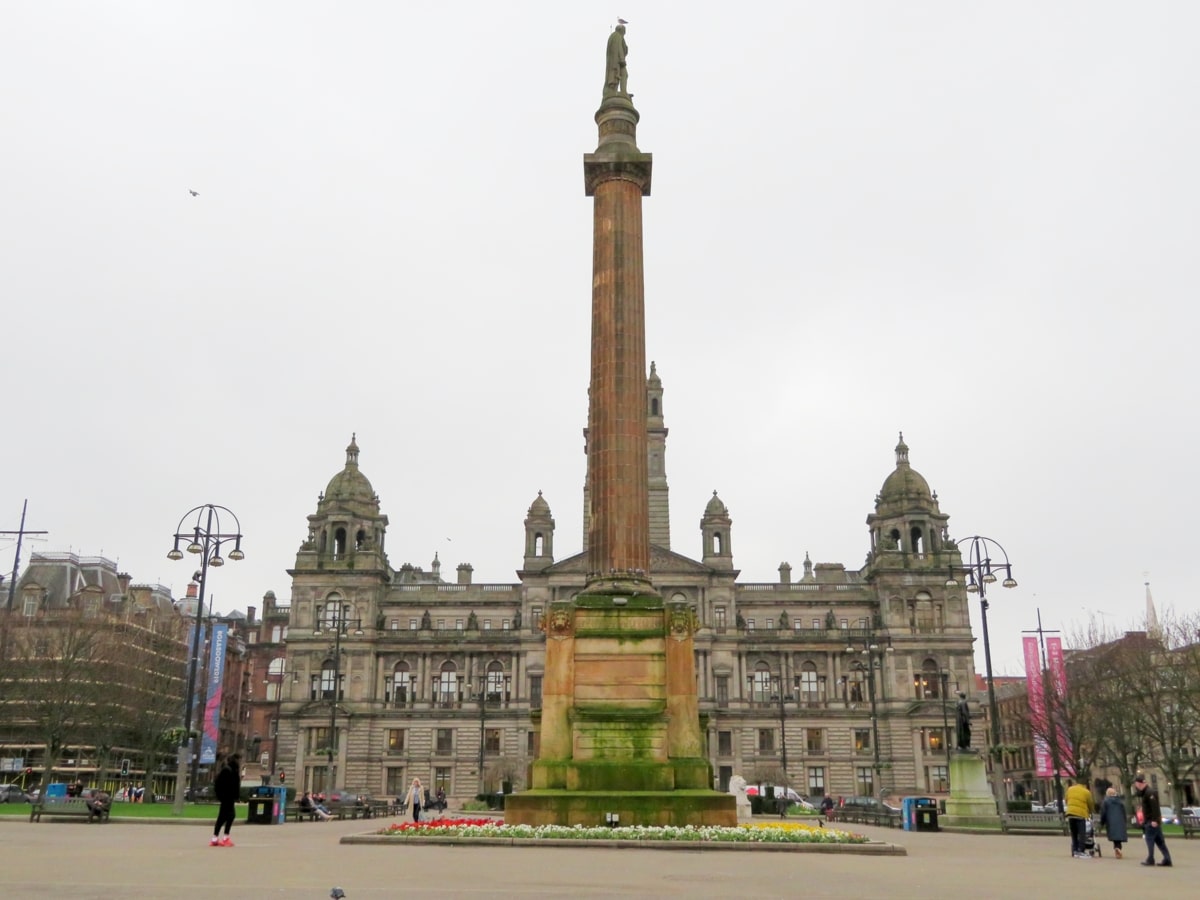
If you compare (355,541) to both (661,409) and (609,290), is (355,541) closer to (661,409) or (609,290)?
(661,409)

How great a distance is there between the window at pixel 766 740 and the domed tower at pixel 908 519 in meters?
18.9

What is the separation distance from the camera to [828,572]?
4294 inches

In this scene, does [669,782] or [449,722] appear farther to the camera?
[449,722]

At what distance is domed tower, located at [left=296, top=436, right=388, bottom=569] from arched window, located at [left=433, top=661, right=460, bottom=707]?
11.3 metres

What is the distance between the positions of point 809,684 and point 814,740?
4.95 m

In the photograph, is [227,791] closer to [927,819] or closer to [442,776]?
[927,819]

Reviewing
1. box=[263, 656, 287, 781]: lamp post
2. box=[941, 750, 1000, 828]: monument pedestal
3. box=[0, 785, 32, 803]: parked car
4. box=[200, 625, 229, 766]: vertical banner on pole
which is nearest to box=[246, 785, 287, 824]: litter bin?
box=[941, 750, 1000, 828]: monument pedestal

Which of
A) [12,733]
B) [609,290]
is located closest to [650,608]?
[609,290]

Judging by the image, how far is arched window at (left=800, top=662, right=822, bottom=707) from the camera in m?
95.2

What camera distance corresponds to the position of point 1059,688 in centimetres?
6119

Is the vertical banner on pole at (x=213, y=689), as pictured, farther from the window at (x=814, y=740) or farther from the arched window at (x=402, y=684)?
the window at (x=814, y=740)

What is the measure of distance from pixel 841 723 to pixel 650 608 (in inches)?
2836

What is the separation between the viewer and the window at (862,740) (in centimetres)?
9231

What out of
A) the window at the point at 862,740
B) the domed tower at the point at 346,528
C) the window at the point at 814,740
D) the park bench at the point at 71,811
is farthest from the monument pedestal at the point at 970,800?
the domed tower at the point at 346,528
